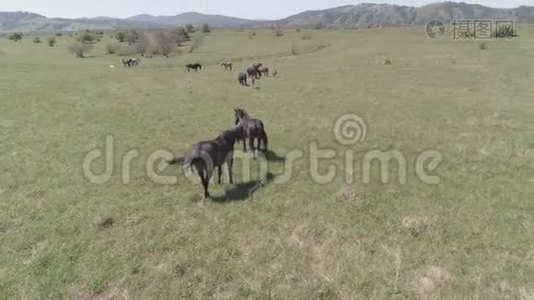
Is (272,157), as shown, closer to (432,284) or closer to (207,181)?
(207,181)

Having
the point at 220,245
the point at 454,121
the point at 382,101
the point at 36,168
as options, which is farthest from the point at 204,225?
the point at 382,101

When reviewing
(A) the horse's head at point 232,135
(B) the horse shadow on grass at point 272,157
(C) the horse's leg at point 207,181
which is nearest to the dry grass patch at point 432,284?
(C) the horse's leg at point 207,181

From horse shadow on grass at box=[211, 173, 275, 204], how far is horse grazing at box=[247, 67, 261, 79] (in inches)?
968

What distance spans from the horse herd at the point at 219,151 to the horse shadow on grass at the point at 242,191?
1.24 ft

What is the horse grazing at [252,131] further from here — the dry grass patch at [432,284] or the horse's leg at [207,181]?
the dry grass patch at [432,284]

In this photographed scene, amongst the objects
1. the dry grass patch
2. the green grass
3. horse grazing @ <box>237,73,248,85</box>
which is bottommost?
the dry grass patch

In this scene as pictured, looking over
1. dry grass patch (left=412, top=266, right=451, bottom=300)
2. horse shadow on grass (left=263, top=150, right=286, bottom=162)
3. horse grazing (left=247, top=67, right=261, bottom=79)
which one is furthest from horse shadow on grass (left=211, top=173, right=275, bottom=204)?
horse grazing (left=247, top=67, right=261, bottom=79)

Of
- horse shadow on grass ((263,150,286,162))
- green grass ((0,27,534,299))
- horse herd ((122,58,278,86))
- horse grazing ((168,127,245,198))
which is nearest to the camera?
green grass ((0,27,534,299))

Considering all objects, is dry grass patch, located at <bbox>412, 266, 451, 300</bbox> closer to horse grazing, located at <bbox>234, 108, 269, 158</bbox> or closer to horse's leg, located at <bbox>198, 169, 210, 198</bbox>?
horse's leg, located at <bbox>198, 169, 210, 198</bbox>

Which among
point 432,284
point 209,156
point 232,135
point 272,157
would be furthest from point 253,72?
point 432,284

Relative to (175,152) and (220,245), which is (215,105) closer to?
(175,152)

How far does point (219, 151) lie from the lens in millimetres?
13367

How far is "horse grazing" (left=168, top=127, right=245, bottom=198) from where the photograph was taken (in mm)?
12266

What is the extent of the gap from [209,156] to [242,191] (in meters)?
1.73
